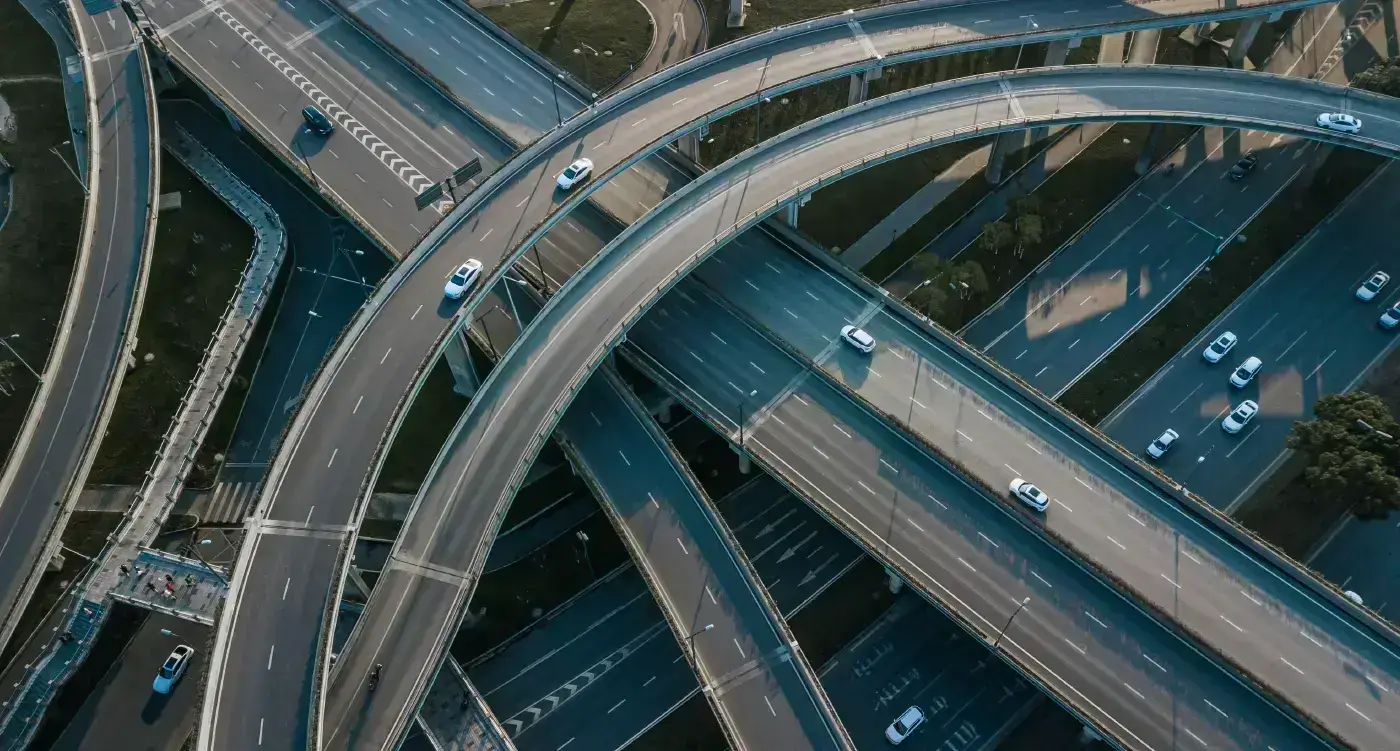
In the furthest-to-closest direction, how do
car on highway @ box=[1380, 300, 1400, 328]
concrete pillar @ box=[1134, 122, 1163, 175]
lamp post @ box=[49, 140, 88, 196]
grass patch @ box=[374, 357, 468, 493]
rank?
1. lamp post @ box=[49, 140, 88, 196]
2. concrete pillar @ box=[1134, 122, 1163, 175]
3. car on highway @ box=[1380, 300, 1400, 328]
4. grass patch @ box=[374, 357, 468, 493]

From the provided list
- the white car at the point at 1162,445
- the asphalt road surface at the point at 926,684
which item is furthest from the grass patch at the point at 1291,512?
the asphalt road surface at the point at 926,684

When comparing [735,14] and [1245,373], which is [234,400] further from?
[1245,373]

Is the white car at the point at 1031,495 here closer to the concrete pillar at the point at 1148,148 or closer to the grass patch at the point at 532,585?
the grass patch at the point at 532,585

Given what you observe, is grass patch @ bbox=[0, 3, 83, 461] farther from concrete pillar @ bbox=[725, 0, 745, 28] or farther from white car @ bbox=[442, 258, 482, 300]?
concrete pillar @ bbox=[725, 0, 745, 28]

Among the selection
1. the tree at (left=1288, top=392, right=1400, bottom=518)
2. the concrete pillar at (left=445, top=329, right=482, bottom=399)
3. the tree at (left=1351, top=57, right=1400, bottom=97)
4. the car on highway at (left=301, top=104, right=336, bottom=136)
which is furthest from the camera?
the car on highway at (left=301, top=104, right=336, bottom=136)

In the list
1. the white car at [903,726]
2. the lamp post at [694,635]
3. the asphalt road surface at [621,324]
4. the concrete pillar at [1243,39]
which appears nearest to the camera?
the asphalt road surface at [621,324]

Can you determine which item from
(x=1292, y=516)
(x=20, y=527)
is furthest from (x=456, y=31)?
(x=1292, y=516)

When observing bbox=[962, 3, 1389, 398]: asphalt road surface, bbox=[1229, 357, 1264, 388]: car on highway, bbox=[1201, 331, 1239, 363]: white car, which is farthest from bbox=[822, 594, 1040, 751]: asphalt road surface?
bbox=[1201, 331, 1239, 363]: white car

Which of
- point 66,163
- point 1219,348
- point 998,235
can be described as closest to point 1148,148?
point 998,235
